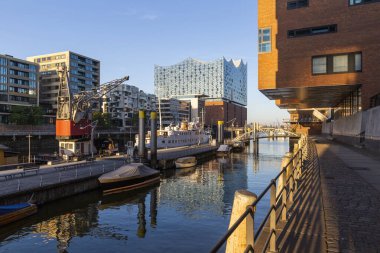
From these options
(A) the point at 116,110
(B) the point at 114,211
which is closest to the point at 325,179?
(B) the point at 114,211

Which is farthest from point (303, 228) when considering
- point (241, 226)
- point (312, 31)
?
point (312, 31)

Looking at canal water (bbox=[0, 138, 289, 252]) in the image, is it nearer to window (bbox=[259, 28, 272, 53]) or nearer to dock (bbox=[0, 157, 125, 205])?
dock (bbox=[0, 157, 125, 205])

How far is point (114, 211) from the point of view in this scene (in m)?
26.2

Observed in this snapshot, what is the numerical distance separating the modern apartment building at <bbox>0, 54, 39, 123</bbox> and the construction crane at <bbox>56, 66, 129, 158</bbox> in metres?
64.3

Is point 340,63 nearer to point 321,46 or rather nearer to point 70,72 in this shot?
point 321,46

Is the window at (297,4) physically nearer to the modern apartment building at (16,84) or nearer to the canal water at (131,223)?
the canal water at (131,223)

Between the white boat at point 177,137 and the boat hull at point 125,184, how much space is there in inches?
1197

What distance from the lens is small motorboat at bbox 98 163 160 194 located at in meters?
31.5

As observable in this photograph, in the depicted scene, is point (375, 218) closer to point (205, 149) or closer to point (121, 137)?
point (205, 149)

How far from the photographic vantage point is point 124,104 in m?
175

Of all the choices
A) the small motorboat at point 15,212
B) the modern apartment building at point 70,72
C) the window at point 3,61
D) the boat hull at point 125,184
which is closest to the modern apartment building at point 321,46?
the boat hull at point 125,184

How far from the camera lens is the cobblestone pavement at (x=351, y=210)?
740cm

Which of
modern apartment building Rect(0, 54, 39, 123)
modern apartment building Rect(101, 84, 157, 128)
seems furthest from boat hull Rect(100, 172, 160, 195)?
modern apartment building Rect(101, 84, 157, 128)

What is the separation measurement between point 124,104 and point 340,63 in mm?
146171
